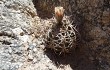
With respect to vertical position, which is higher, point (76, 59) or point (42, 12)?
point (42, 12)

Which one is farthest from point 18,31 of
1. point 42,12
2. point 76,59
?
point 76,59

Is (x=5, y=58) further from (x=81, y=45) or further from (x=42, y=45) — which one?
(x=81, y=45)

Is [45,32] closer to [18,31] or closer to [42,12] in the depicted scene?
[18,31]

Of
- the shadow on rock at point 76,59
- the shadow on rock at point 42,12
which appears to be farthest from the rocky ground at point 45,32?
the shadow on rock at point 42,12

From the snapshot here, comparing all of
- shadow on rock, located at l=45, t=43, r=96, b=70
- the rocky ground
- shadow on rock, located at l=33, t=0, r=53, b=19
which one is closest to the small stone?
the rocky ground

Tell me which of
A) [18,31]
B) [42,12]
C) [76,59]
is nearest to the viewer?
[18,31]

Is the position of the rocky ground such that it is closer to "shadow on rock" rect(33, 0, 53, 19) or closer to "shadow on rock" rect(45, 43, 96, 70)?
"shadow on rock" rect(45, 43, 96, 70)

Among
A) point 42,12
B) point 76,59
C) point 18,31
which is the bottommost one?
point 76,59

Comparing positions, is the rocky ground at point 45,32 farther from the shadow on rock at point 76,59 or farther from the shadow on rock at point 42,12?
the shadow on rock at point 42,12

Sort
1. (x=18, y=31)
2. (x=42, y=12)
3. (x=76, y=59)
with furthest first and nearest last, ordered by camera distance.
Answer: (x=42, y=12)
(x=76, y=59)
(x=18, y=31)
